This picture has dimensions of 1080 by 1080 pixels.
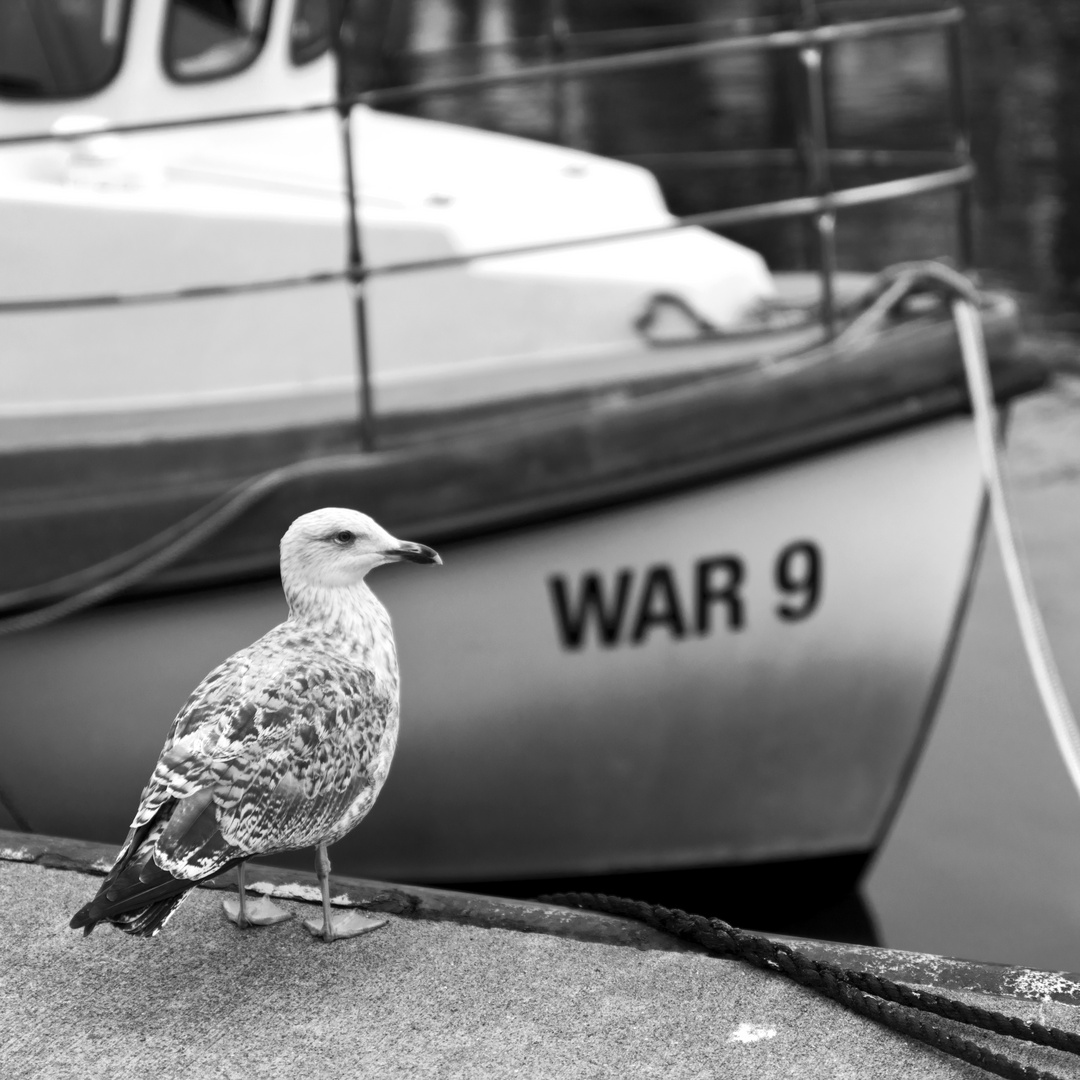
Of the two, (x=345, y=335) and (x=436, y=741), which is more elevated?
(x=345, y=335)

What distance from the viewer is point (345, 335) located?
365 centimetres

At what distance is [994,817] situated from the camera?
182 inches

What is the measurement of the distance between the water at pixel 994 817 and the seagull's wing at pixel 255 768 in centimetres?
250

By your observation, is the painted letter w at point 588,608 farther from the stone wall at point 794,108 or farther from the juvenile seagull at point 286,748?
the stone wall at point 794,108

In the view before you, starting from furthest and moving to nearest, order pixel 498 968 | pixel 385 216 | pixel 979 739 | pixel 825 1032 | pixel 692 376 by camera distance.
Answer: pixel 979 739 < pixel 385 216 < pixel 692 376 < pixel 498 968 < pixel 825 1032

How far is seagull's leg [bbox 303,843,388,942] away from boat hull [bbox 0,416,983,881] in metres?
1.21

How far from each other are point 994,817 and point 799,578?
1523 millimetres

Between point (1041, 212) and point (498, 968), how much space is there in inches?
369

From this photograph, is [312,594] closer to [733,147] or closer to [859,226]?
[859,226]

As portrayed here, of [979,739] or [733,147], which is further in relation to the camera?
[733,147]

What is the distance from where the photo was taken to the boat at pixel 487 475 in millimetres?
3230

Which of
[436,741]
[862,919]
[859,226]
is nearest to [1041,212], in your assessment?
[859,226]

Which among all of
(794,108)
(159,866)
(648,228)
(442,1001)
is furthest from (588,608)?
(794,108)

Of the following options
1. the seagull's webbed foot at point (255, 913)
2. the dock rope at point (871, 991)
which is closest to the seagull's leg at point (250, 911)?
the seagull's webbed foot at point (255, 913)
